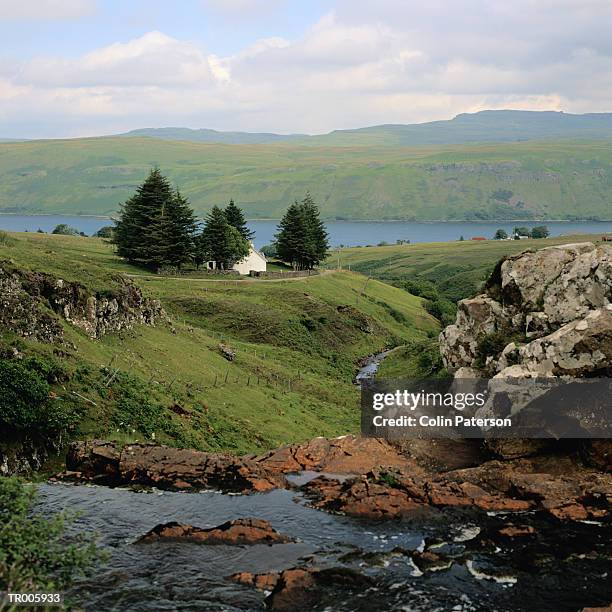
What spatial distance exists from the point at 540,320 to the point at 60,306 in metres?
35.7

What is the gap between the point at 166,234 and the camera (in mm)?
118875

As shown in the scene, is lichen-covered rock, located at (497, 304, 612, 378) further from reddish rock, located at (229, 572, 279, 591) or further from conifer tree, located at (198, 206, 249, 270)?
conifer tree, located at (198, 206, 249, 270)

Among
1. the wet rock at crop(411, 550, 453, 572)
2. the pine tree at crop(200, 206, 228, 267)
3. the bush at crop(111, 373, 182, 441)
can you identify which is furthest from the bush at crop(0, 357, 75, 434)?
the pine tree at crop(200, 206, 228, 267)

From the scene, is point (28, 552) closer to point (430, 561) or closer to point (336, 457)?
point (430, 561)

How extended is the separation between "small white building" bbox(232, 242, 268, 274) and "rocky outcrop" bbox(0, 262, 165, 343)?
6166 cm

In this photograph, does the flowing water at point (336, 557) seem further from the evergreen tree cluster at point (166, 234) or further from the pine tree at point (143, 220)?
the pine tree at point (143, 220)

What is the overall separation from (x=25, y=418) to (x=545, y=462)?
29.2 m

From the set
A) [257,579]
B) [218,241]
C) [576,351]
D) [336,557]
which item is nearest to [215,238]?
[218,241]

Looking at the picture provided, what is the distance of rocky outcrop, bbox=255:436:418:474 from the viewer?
40594 millimetres

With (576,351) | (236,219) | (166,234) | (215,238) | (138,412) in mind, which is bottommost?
(138,412)

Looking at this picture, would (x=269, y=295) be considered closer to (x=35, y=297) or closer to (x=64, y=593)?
(x=35, y=297)

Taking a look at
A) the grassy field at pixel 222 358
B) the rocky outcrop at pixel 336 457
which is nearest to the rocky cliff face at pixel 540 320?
the rocky outcrop at pixel 336 457

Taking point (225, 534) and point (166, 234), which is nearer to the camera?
point (225, 534)

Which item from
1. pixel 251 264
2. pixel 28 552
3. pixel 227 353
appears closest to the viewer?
pixel 28 552
